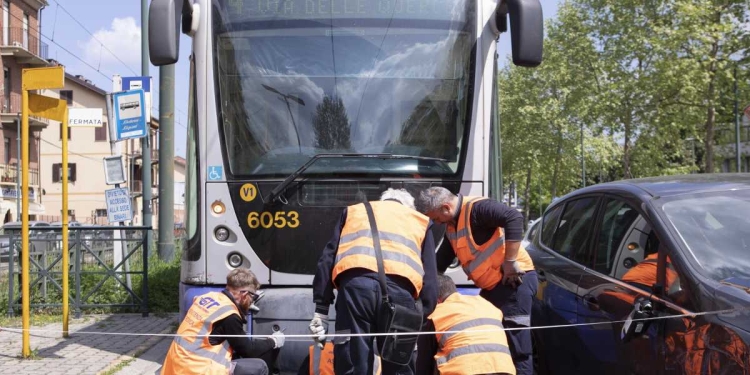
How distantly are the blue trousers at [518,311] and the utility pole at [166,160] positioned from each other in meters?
A: 8.35

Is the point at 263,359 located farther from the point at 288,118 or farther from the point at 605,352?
the point at 605,352

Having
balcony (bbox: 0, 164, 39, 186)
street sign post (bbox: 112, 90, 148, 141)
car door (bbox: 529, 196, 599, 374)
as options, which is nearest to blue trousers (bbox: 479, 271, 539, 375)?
car door (bbox: 529, 196, 599, 374)

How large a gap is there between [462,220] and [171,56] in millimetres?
2280

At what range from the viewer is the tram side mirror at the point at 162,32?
561 centimetres

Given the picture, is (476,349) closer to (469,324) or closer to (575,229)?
(469,324)

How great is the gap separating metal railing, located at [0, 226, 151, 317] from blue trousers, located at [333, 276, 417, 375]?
628cm

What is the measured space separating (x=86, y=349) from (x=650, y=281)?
230 inches

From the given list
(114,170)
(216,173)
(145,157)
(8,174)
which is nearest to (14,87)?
(8,174)

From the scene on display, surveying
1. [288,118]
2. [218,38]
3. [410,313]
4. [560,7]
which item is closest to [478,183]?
[288,118]

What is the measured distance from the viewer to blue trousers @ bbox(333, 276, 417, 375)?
14.4 feet

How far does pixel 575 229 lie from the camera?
579 centimetres

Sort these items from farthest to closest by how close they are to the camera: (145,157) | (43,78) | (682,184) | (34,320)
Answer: (145,157), (34,320), (43,78), (682,184)

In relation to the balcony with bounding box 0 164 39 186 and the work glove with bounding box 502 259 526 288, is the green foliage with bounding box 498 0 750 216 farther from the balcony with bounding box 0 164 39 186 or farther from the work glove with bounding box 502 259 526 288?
the balcony with bounding box 0 164 39 186

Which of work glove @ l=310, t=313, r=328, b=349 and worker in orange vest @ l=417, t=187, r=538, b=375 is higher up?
worker in orange vest @ l=417, t=187, r=538, b=375
